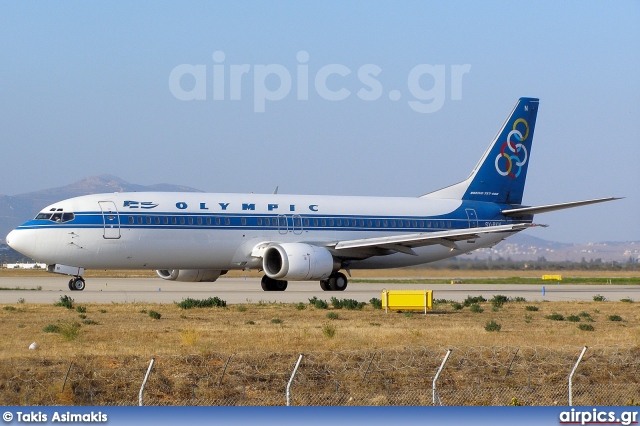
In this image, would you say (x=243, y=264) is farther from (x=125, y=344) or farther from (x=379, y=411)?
(x=379, y=411)

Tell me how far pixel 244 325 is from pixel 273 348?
5817 millimetres

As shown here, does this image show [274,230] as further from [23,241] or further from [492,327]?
[492,327]

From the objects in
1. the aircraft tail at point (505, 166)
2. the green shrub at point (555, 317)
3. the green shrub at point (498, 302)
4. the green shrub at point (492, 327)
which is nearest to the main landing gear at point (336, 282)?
the aircraft tail at point (505, 166)

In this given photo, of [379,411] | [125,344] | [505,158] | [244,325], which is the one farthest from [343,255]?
[379,411]

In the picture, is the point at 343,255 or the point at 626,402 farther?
the point at 343,255

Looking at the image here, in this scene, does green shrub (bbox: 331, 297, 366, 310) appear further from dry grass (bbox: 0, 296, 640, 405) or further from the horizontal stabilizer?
the horizontal stabilizer

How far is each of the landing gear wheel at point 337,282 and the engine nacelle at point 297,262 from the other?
7.51ft

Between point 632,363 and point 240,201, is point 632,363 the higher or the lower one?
the lower one

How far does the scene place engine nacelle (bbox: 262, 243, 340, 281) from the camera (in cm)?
4059

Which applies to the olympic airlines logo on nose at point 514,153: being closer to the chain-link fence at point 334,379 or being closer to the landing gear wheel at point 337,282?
the landing gear wheel at point 337,282

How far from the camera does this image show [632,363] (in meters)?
20.2

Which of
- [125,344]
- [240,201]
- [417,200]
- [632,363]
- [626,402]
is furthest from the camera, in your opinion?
[417,200]

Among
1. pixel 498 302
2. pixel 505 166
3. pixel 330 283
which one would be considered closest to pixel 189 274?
pixel 330 283

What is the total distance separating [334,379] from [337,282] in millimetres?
26427
